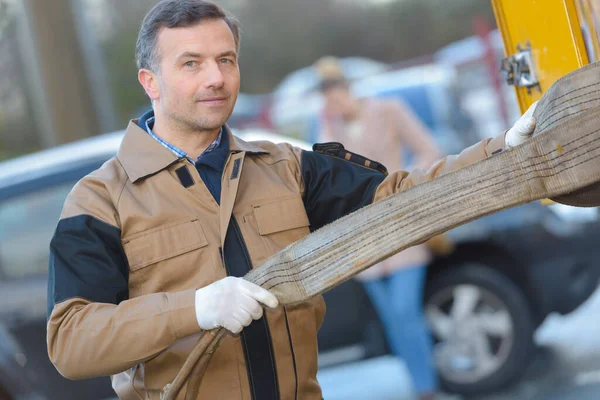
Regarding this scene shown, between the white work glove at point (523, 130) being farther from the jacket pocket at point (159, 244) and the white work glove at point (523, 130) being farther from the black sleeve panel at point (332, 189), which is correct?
the jacket pocket at point (159, 244)

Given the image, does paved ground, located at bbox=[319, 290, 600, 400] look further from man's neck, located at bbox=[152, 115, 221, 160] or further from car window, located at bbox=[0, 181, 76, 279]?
man's neck, located at bbox=[152, 115, 221, 160]

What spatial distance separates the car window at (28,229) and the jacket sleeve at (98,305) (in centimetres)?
298

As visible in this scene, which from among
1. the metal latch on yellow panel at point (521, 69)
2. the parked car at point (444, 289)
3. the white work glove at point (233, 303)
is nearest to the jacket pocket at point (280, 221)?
the white work glove at point (233, 303)

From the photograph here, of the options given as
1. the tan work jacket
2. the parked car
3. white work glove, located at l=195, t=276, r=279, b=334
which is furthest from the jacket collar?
the parked car

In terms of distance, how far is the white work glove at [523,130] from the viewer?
6.78ft

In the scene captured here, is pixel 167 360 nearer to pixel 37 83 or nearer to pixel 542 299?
pixel 542 299

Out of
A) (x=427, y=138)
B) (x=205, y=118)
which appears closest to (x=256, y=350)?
(x=205, y=118)

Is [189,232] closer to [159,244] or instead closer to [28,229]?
[159,244]

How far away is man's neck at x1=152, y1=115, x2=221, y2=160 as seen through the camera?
236cm

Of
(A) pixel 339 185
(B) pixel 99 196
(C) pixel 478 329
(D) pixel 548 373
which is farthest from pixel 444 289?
(B) pixel 99 196

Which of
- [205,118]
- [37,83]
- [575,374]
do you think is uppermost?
[37,83]

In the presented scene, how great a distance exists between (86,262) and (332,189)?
0.66 m

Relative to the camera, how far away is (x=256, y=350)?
7.11ft

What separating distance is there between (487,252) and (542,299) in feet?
1.32
